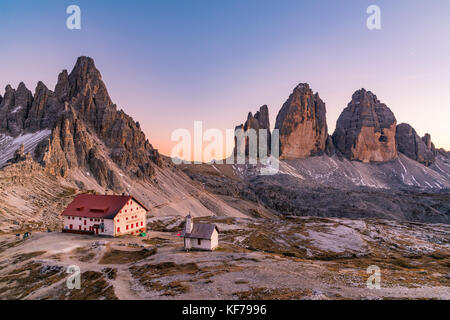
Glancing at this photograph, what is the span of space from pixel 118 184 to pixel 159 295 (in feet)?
394

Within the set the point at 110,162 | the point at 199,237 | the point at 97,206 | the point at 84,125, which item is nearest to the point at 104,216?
the point at 97,206

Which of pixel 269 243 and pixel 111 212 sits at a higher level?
pixel 111 212

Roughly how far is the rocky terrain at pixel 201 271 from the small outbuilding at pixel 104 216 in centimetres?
404

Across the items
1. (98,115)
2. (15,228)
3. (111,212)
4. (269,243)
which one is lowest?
(269,243)

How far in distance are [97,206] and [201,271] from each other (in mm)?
40561

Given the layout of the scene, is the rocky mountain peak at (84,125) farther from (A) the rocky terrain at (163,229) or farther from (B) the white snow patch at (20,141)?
(B) the white snow patch at (20,141)

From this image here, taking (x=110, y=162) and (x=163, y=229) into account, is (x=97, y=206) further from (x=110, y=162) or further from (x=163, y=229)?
(x=110, y=162)

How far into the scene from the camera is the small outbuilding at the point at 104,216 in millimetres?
64750

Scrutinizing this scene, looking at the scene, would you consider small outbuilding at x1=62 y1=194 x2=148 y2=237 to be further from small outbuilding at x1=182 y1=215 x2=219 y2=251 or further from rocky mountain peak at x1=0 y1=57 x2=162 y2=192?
rocky mountain peak at x1=0 y1=57 x2=162 y2=192

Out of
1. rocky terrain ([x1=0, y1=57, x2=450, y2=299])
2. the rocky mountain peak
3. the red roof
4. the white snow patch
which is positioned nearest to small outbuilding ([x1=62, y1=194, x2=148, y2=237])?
the red roof

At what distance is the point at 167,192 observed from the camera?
158 meters
